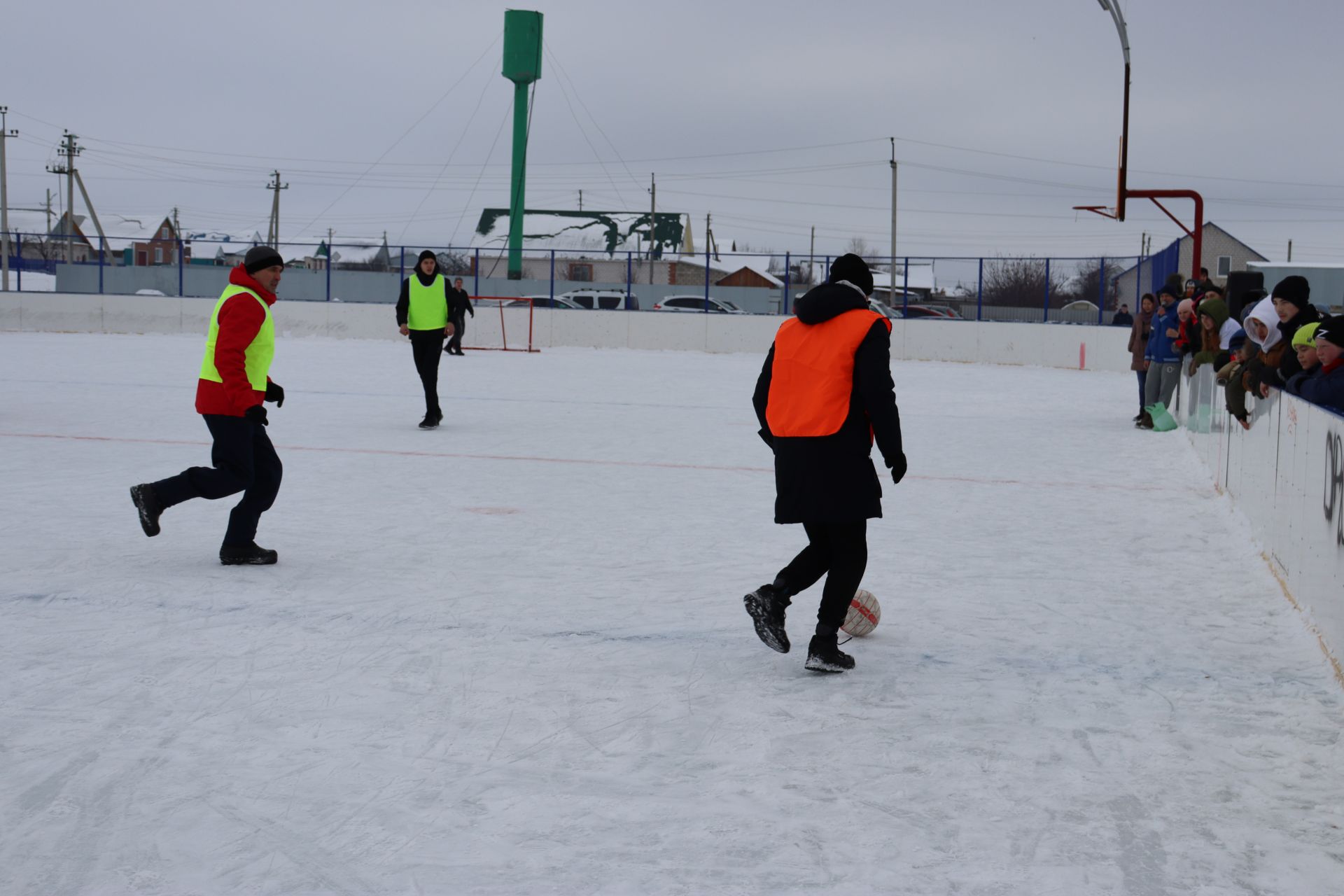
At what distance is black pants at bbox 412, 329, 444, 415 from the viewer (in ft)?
38.8

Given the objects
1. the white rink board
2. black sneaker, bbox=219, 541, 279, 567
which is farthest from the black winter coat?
the white rink board

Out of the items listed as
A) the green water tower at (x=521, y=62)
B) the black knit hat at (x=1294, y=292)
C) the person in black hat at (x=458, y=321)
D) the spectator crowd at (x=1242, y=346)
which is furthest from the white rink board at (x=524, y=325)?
the black knit hat at (x=1294, y=292)

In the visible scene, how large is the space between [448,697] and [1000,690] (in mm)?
1847

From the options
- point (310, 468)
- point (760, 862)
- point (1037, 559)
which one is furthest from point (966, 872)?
point (310, 468)

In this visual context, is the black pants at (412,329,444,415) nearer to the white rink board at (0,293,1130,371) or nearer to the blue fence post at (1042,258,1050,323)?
the white rink board at (0,293,1130,371)

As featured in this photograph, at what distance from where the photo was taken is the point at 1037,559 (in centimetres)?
686

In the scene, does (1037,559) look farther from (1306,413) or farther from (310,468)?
(310,468)

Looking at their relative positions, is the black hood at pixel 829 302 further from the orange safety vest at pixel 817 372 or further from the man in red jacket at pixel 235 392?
the man in red jacket at pixel 235 392

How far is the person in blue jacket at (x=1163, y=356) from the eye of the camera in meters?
13.1

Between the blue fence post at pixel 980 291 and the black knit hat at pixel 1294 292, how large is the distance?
20416mm

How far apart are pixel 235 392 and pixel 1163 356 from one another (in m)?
10.0

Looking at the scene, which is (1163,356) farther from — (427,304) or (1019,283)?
(1019,283)

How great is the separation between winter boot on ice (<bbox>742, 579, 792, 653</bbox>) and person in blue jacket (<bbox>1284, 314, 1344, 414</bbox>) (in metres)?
2.51


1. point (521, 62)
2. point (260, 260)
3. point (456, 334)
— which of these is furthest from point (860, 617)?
point (521, 62)
